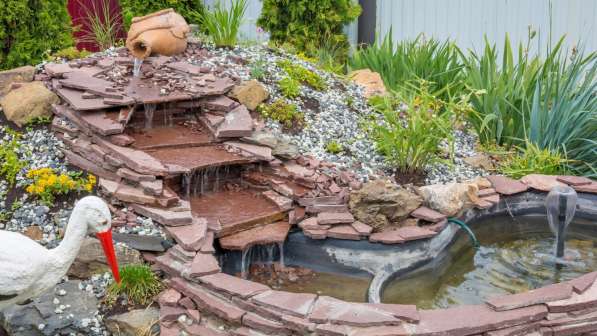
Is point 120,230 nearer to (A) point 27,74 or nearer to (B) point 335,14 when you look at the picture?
(A) point 27,74

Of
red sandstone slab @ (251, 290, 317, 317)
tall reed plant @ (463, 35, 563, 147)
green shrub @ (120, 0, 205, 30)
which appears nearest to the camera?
red sandstone slab @ (251, 290, 317, 317)

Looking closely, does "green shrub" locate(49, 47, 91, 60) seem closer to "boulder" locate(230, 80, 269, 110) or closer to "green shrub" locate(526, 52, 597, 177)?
"boulder" locate(230, 80, 269, 110)

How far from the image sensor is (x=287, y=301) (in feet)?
12.1

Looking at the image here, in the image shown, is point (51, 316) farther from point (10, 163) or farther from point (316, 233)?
point (316, 233)

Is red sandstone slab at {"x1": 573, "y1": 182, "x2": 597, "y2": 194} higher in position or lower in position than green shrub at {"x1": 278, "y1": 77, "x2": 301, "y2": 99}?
lower

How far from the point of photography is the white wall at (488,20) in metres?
8.21

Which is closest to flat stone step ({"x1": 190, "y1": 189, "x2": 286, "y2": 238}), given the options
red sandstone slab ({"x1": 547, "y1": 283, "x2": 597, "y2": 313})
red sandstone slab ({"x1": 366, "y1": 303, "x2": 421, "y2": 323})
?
red sandstone slab ({"x1": 366, "y1": 303, "x2": 421, "y2": 323})

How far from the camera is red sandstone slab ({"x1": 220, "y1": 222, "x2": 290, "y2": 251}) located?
14.8 ft

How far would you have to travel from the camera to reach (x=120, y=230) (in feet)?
14.1

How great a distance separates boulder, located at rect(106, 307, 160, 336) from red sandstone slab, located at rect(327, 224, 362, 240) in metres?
1.34

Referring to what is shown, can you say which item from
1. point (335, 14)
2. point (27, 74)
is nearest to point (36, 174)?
point (27, 74)

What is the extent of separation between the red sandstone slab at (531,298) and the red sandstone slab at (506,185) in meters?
1.50

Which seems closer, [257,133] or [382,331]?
[382,331]

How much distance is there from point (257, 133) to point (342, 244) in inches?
45.1
